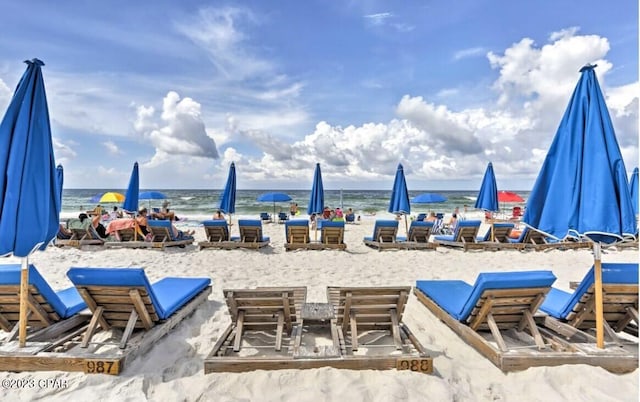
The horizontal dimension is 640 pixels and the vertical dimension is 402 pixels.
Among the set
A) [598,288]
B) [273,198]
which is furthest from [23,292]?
[273,198]

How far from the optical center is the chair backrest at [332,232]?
9.30 m

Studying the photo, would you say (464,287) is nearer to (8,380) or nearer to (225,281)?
(225,281)

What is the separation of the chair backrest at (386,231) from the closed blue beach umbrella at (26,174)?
7.71 meters

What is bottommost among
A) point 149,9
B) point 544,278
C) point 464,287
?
point 464,287

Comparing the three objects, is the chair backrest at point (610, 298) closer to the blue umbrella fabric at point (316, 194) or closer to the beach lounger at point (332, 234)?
the beach lounger at point (332, 234)

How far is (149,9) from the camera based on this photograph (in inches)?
261

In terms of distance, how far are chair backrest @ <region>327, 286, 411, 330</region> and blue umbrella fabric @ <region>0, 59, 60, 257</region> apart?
8.92 feet

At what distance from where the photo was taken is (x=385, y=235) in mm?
9617

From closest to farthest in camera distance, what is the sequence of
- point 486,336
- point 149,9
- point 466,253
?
point 486,336 → point 149,9 → point 466,253

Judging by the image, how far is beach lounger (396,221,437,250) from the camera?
9260 millimetres

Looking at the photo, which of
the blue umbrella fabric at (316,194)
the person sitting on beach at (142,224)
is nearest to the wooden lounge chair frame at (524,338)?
the blue umbrella fabric at (316,194)

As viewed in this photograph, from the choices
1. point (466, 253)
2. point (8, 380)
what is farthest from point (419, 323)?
point (466, 253)

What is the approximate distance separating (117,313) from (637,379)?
4779 mm

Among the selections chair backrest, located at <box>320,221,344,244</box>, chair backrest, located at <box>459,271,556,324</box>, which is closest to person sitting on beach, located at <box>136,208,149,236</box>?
chair backrest, located at <box>320,221,344,244</box>
